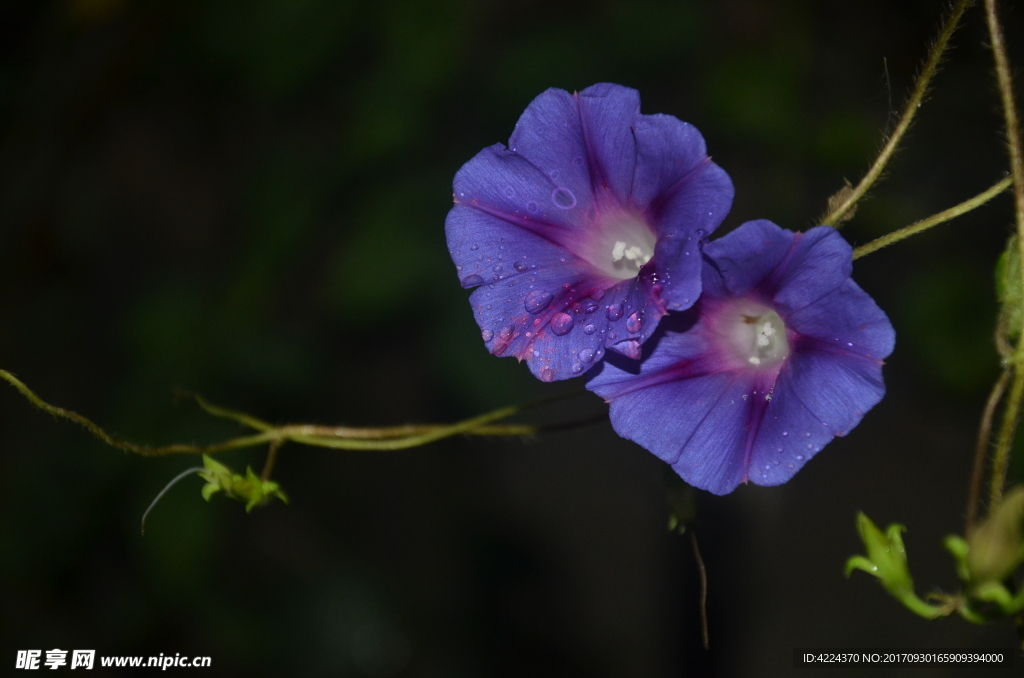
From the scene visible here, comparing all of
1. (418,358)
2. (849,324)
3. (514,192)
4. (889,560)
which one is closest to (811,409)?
(849,324)

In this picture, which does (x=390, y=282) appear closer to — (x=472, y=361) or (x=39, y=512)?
(x=472, y=361)

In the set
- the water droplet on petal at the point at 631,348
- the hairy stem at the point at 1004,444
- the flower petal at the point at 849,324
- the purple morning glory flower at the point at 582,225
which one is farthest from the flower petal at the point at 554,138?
the hairy stem at the point at 1004,444

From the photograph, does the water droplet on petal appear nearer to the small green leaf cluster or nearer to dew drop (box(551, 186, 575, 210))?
dew drop (box(551, 186, 575, 210))

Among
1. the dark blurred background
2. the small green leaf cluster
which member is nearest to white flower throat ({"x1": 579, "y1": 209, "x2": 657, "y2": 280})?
the small green leaf cluster

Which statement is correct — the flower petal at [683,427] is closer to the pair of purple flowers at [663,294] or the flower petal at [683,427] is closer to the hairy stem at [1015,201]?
the pair of purple flowers at [663,294]

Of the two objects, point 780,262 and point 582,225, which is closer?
point 780,262

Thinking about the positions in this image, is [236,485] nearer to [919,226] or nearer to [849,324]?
[849,324]
